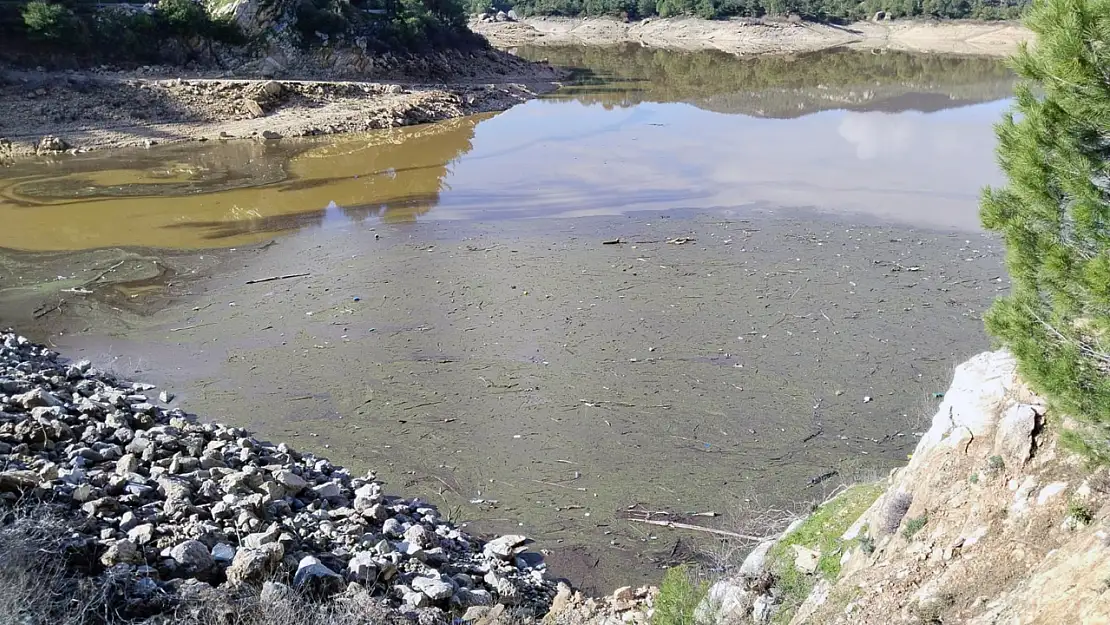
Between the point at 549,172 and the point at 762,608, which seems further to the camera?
the point at 549,172

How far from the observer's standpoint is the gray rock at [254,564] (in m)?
5.51

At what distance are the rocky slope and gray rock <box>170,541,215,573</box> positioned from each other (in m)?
3.43

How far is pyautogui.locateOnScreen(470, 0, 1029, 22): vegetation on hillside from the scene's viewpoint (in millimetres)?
60306

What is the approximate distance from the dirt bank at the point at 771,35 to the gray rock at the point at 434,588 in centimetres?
5447

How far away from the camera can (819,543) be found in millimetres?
5863

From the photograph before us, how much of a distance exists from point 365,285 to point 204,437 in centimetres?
563

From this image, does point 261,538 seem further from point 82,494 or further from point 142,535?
point 82,494

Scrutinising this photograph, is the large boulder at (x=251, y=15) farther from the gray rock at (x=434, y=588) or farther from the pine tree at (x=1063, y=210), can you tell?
the pine tree at (x=1063, y=210)

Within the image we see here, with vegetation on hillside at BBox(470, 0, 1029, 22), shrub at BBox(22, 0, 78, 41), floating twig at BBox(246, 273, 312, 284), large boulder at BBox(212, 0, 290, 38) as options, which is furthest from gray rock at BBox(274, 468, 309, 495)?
vegetation on hillside at BBox(470, 0, 1029, 22)

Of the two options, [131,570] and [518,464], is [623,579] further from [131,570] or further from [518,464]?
[131,570]

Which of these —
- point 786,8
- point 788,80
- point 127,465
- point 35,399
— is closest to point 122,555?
point 127,465

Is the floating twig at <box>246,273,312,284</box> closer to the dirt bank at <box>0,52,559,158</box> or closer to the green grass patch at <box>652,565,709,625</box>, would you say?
the green grass patch at <box>652,565,709,625</box>

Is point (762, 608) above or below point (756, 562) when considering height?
above

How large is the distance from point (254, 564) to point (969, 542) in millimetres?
4489
